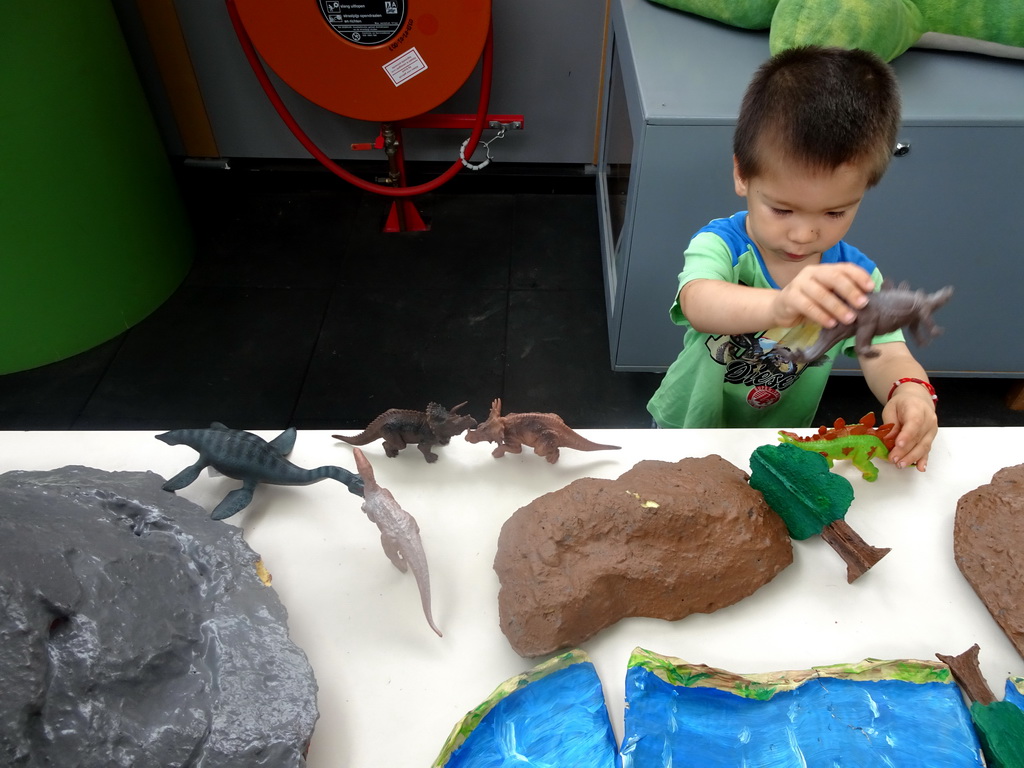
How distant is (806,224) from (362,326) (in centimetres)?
138

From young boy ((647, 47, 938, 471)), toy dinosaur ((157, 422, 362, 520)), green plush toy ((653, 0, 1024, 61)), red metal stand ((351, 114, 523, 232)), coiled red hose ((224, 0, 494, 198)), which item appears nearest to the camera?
young boy ((647, 47, 938, 471))

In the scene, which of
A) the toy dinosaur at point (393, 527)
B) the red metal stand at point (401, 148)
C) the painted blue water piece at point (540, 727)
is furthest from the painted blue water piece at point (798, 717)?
the red metal stand at point (401, 148)

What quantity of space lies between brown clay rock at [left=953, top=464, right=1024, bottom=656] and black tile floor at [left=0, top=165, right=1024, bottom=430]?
36.1 inches

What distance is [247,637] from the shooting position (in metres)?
0.64

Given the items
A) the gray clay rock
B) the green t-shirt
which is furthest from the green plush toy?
the gray clay rock

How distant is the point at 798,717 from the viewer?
25.7 inches

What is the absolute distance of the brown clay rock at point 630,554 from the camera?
70 cm

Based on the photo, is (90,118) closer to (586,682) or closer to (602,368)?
(602,368)

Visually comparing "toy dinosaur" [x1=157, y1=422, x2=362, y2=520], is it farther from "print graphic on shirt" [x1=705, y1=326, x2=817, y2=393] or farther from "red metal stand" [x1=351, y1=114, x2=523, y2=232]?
"red metal stand" [x1=351, y1=114, x2=523, y2=232]

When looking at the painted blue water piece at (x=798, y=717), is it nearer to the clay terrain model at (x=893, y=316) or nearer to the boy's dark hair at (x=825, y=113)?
the clay terrain model at (x=893, y=316)

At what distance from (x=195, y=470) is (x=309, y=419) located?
0.89 meters

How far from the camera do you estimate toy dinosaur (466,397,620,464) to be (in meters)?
0.85

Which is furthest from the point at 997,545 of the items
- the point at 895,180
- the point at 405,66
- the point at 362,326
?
the point at 405,66

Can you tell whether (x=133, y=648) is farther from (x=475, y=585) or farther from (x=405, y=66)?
(x=405, y=66)
